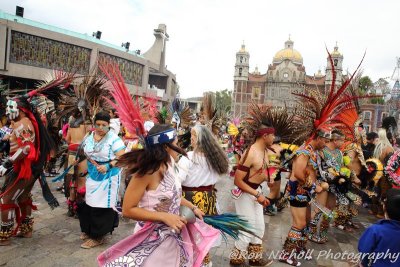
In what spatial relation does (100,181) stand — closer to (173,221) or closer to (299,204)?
(173,221)

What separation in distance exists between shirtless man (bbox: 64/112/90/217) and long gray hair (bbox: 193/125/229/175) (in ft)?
6.61

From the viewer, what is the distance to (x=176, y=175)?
97.3 inches

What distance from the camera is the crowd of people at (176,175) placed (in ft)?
7.35

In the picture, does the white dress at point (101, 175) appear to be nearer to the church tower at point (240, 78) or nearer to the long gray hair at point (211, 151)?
the long gray hair at point (211, 151)

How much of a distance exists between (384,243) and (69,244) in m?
3.66

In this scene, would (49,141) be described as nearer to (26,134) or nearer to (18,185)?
(26,134)

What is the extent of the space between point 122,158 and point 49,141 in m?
2.51

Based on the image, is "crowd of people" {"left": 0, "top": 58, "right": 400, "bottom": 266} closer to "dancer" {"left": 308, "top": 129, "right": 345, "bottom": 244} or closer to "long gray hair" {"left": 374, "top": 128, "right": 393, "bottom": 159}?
"dancer" {"left": 308, "top": 129, "right": 345, "bottom": 244}

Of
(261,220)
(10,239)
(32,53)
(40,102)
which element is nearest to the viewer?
(261,220)

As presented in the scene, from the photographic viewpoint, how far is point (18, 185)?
157 inches

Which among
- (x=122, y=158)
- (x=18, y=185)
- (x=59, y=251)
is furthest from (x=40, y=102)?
(x=122, y=158)

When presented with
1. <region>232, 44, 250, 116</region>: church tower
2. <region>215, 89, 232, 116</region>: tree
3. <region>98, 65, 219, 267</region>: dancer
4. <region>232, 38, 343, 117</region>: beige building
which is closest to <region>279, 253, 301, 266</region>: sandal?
<region>98, 65, 219, 267</region>: dancer

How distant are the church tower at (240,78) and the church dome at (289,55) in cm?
709

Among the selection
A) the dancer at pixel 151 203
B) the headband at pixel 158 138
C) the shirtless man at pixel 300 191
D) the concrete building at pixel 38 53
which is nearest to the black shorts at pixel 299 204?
the shirtless man at pixel 300 191
